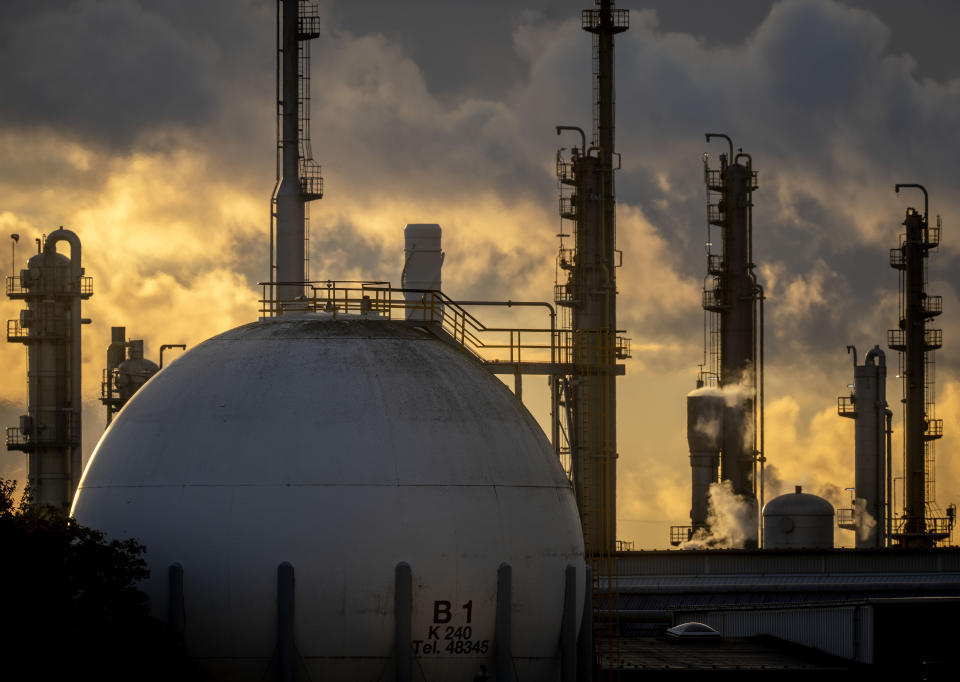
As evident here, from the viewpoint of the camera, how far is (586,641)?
3142cm

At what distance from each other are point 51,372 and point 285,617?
106 feet

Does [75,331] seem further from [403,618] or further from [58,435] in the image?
[403,618]

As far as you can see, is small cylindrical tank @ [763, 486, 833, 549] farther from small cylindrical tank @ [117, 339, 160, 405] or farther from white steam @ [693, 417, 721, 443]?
small cylindrical tank @ [117, 339, 160, 405]

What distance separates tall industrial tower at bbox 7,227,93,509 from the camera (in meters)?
58.0

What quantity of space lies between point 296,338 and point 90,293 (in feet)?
96.1

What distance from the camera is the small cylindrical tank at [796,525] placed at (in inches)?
2420

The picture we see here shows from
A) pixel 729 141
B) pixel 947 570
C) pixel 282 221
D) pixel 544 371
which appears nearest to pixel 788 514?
pixel 947 570

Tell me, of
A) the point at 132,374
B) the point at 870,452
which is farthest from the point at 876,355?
the point at 132,374

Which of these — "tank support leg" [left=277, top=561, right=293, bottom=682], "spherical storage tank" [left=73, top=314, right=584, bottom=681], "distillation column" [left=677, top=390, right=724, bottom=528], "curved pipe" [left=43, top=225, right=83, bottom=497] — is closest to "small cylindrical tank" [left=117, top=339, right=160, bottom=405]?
"curved pipe" [left=43, top=225, right=83, bottom=497]

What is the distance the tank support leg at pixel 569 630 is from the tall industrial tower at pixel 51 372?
3107 cm

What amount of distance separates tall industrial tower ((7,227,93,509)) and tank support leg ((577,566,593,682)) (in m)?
30.2

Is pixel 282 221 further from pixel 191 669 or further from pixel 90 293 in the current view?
pixel 191 669

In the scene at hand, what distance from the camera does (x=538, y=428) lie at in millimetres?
32438

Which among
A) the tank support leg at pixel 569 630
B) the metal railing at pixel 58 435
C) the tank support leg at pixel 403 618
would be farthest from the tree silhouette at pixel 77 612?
the metal railing at pixel 58 435
